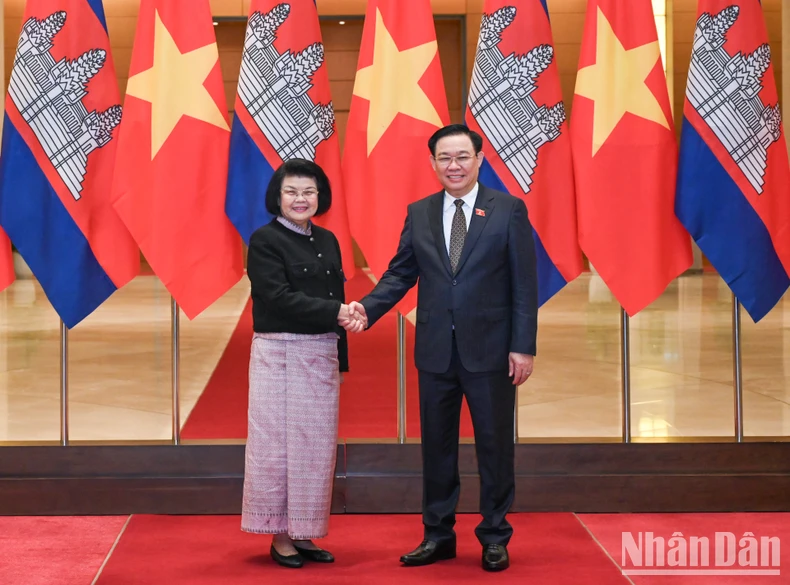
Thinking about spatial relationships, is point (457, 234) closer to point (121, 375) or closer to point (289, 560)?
point (289, 560)

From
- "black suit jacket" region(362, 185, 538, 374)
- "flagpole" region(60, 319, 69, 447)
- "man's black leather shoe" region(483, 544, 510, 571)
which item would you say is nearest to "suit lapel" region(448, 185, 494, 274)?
"black suit jacket" region(362, 185, 538, 374)

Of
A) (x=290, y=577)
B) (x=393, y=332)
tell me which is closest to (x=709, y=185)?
(x=290, y=577)

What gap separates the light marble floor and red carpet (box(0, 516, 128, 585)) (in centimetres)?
87

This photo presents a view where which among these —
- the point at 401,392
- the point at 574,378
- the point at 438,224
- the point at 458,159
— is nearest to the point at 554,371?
the point at 574,378

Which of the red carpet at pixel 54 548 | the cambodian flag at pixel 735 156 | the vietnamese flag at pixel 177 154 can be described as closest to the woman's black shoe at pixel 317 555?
the red carpet at pixel 54 548

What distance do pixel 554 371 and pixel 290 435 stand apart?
4.09m

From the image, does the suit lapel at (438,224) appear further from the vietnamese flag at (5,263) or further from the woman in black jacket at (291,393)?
the vietnamese flag at (5,263)

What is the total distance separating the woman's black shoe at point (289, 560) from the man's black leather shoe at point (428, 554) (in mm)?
345

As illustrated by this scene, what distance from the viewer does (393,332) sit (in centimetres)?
914

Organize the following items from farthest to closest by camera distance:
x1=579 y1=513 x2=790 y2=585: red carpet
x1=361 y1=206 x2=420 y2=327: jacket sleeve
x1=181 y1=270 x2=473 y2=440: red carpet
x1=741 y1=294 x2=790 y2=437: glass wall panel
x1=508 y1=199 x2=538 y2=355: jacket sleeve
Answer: x1=741 y1=294 x2=790 y2=437: glass wall panel
x1=181 y1=270 x2=473 y2=440: red carpet
x1=361 y1=206 x2=420 y2=327: jacket sleeve
x1=508 y1=199 x2=538 y2=355: jacket sleeve
x1=579 y1=513 x2=790 y2=585: red carpet

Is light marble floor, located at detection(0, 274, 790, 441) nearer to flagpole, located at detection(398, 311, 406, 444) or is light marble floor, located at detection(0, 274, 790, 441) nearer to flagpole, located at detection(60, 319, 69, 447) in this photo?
flagpole, located at detection(60, 319, 69, 447)

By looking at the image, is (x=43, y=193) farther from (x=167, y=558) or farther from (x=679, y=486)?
(x=679, y=486)

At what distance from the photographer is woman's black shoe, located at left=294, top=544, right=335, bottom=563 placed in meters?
3.39

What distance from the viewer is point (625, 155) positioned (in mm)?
3947
